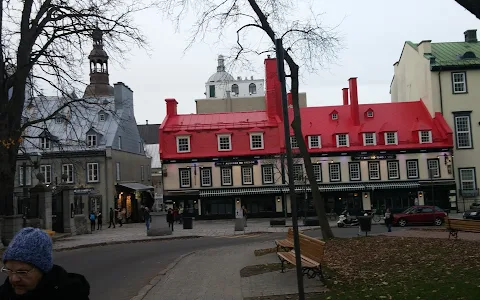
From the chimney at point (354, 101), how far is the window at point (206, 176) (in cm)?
1509

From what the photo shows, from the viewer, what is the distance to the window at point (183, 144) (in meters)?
50.8

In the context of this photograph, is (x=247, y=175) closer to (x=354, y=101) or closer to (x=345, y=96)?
(x=354, y=101)

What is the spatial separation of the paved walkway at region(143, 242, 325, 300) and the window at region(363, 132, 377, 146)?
35.8 metres

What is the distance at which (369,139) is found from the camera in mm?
50531

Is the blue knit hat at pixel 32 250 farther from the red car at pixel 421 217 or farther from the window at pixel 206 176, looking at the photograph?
the window at pixel 206 176

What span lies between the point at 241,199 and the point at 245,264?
34.7m

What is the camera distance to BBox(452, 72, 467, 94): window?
49.5 meters

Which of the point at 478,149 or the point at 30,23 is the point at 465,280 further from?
the point at 478,149

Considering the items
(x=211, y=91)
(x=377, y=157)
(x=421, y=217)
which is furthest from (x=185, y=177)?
(x=211, y=91)

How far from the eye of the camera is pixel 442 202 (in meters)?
48.6

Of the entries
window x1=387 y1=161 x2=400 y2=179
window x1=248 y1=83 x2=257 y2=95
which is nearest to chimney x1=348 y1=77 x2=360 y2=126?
window x1=387 y1=161 x2=400 y2=179

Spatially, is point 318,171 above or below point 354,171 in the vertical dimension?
above

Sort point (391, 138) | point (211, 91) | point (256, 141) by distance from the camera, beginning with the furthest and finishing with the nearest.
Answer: point (211, 91) → point (256, 141) → point (391, 138)

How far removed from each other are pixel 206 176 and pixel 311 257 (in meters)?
39.4
